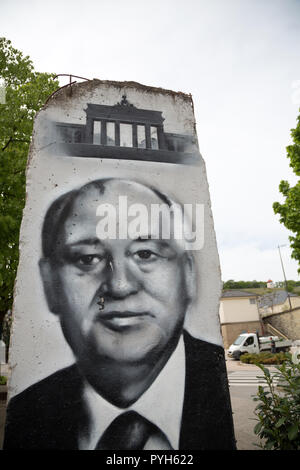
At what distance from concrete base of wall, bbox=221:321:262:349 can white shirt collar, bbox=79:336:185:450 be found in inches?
1113

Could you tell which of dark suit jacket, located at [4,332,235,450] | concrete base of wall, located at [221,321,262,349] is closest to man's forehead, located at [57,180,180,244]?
dark suit jacket, located at [4,332,235,450]

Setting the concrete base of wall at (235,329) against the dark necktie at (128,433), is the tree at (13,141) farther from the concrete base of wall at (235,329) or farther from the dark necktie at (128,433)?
the concrete base of wall at (235,329)

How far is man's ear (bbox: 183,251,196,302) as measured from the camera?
288cm

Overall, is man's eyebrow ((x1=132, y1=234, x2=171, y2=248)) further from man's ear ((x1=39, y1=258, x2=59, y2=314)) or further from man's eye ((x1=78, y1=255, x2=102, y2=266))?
man's ear ((x1=39, y1=258, x2=59, y2=314))

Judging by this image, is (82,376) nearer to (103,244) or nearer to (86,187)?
(103,244)

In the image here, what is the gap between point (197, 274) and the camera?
2951mm

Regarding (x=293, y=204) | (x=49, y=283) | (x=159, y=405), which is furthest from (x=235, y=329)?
(x=49, y=283)

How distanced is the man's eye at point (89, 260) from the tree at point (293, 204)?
26.9ft

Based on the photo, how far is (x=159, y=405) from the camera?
2.53 metres

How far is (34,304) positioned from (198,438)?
179cm

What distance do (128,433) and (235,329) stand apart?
29.1 metres

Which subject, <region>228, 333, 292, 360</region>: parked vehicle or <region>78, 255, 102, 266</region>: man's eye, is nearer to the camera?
<region>78, 255, 102, 266</region>: man's eye

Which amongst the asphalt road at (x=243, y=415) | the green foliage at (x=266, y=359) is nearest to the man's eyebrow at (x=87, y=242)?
the asphalt road at (x=243, y=415)
